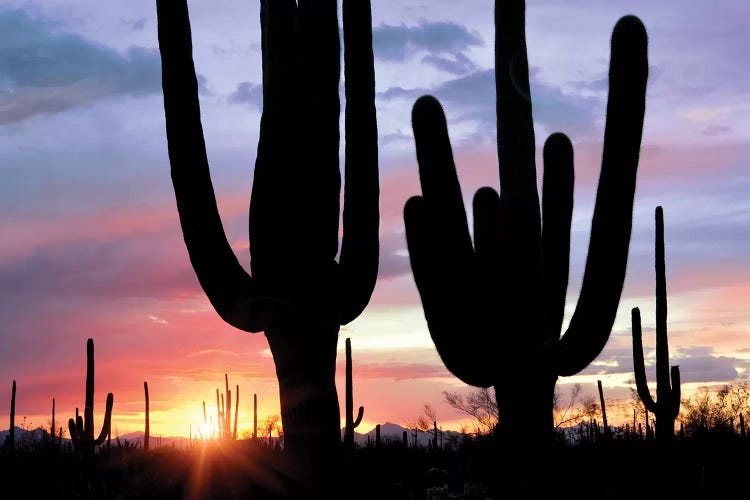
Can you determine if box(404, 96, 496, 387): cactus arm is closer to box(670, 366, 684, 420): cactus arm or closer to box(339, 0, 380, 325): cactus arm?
box(339, 0, 380, 325): cactus arm

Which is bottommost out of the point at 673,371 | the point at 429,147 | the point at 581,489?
the point at 581,489

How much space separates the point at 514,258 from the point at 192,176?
388 cm

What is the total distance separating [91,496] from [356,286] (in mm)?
7122

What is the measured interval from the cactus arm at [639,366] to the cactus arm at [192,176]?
33.4 ft

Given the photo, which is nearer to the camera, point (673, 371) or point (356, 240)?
point (356, 240)

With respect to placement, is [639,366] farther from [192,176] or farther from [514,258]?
[192,176]

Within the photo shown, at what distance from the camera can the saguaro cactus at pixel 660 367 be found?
16062 mm

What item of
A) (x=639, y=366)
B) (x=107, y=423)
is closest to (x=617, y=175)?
(x=639, y=366)

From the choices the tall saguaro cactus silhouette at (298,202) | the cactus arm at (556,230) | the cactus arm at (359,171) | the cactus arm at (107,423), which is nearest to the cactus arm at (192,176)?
the tall saguaro cactus silhouette at (298,202)

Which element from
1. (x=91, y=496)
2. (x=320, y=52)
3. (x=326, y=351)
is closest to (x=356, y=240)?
(x=326, y=351)

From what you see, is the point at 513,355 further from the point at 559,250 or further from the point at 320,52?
the point at 320,52

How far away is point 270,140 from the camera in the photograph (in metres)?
9.91

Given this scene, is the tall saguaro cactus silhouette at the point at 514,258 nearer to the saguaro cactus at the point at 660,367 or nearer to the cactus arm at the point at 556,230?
the cactus arm at the point at 556,230

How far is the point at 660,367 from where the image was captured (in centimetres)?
1656
